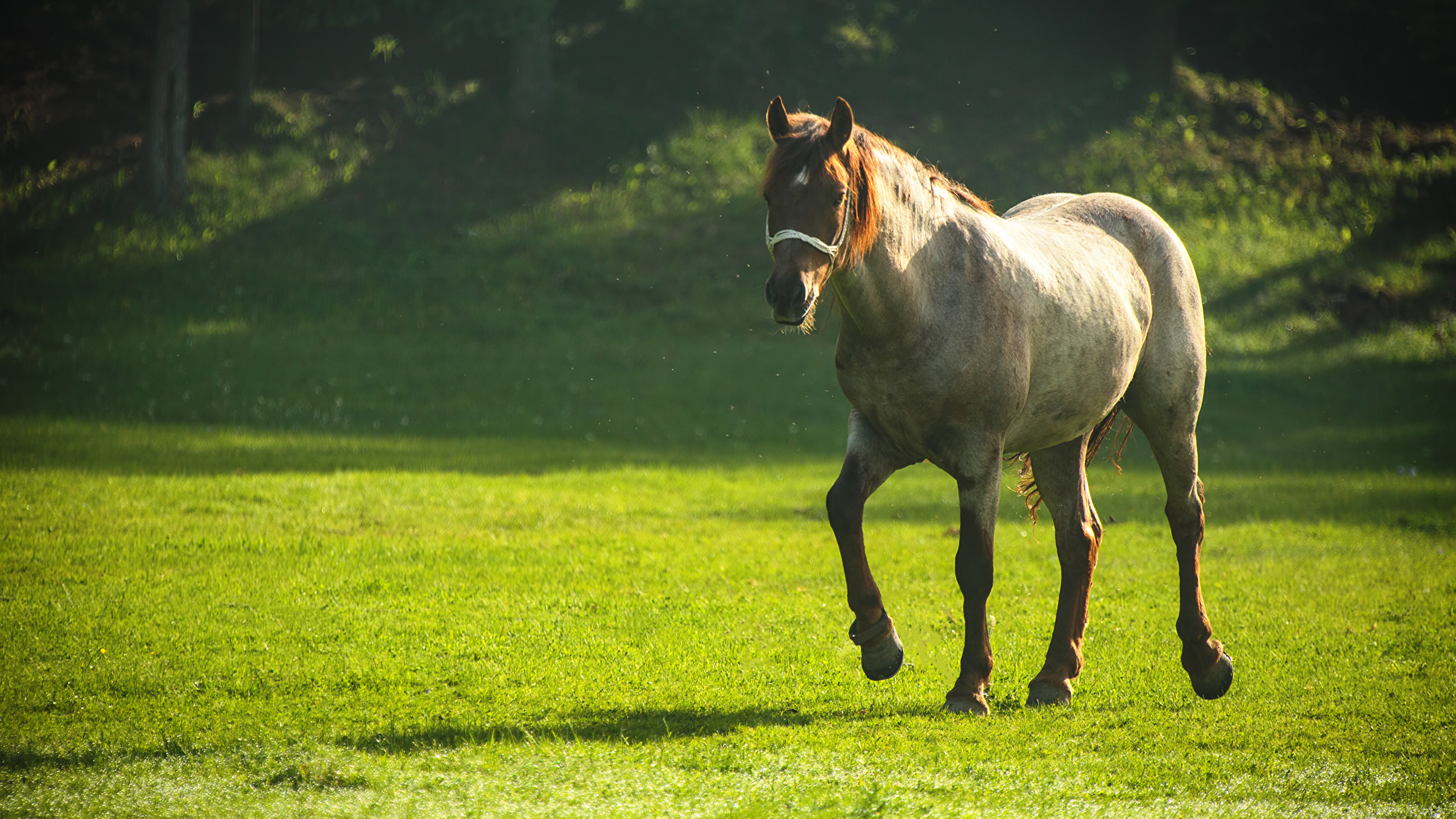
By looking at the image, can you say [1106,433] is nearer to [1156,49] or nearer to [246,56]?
[246,56]

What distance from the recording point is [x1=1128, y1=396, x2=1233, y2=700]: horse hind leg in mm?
6270

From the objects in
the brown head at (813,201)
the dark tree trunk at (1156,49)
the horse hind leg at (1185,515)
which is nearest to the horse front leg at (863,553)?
the brown head at (813,201)

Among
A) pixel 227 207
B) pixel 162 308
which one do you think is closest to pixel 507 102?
pixel 227 207

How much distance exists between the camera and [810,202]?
490 centimetres

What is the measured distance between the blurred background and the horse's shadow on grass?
27.3 feet

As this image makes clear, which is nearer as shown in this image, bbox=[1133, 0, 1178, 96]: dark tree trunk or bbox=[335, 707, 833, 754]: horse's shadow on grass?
bbox=[335, 707, 833, 754]: horse's shadow on grass

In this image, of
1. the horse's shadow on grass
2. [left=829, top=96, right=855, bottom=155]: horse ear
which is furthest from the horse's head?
the horse's shadow on grass

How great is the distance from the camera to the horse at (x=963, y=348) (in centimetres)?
500

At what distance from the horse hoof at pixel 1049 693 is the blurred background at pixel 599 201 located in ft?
29.2

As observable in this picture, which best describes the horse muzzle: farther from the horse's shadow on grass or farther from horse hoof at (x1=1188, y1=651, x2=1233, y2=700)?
horse hoof at (x1=1188, y1=651, x2=1233, y2=700)

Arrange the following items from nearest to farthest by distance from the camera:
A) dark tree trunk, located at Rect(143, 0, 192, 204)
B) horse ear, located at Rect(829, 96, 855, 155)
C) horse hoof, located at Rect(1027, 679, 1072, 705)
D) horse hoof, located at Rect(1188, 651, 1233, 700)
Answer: horse ear, located at Rect(829, 96, 855, 155) < horse hoof, located at Rect(1027, 679, 1072, 705) < horse hoof, located at Rect(1188, 651, 1233, 700) < dark tree trunk, located at Rect(143, 0, 192, 204)

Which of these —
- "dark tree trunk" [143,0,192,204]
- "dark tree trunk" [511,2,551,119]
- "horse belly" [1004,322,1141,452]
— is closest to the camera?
"horse belly" [1004,322,1141,452]

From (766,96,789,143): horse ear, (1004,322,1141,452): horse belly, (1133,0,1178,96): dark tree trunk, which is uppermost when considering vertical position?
(1133,0,1178,96): dark tree trunk

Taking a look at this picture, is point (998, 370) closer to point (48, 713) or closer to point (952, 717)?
point (952, 717)
